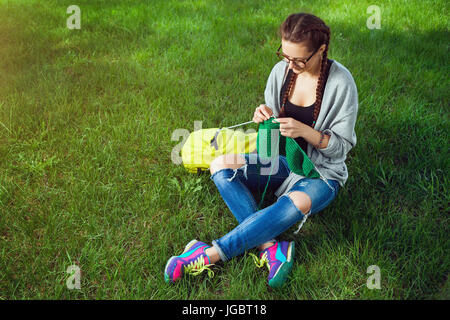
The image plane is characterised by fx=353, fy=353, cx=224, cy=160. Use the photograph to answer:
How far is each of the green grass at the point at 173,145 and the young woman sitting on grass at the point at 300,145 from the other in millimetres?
132

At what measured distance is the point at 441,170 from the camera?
8.55 ft

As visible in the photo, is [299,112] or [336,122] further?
[299,112]

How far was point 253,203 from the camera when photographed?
7.29ft

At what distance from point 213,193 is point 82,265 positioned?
0.98m

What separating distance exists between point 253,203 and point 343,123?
724mm

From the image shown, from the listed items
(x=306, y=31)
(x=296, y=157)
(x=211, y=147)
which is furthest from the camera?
(x=211, y=147)

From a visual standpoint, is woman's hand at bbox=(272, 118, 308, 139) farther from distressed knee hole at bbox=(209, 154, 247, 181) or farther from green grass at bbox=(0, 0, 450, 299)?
green grass at bbox=(0, 0, 450, 299)

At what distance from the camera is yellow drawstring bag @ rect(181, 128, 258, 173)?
2586 mm

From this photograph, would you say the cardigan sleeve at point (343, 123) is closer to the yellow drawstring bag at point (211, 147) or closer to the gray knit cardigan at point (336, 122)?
the gray knit cardigan at point (336, 122)

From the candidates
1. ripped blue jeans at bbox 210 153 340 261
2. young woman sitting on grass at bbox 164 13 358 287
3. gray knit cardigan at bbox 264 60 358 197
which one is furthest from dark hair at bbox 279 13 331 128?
ripped blue jeans at bbox 210 153 340 261

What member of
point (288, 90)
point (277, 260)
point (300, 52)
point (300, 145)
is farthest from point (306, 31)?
point (277, 260)

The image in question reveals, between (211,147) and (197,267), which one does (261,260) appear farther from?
(211,147)

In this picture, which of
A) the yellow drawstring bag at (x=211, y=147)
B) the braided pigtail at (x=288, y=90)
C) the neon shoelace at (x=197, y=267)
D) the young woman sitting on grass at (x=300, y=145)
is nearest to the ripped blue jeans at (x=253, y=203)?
the young woman sitting on grass at (x=300, y=145)
